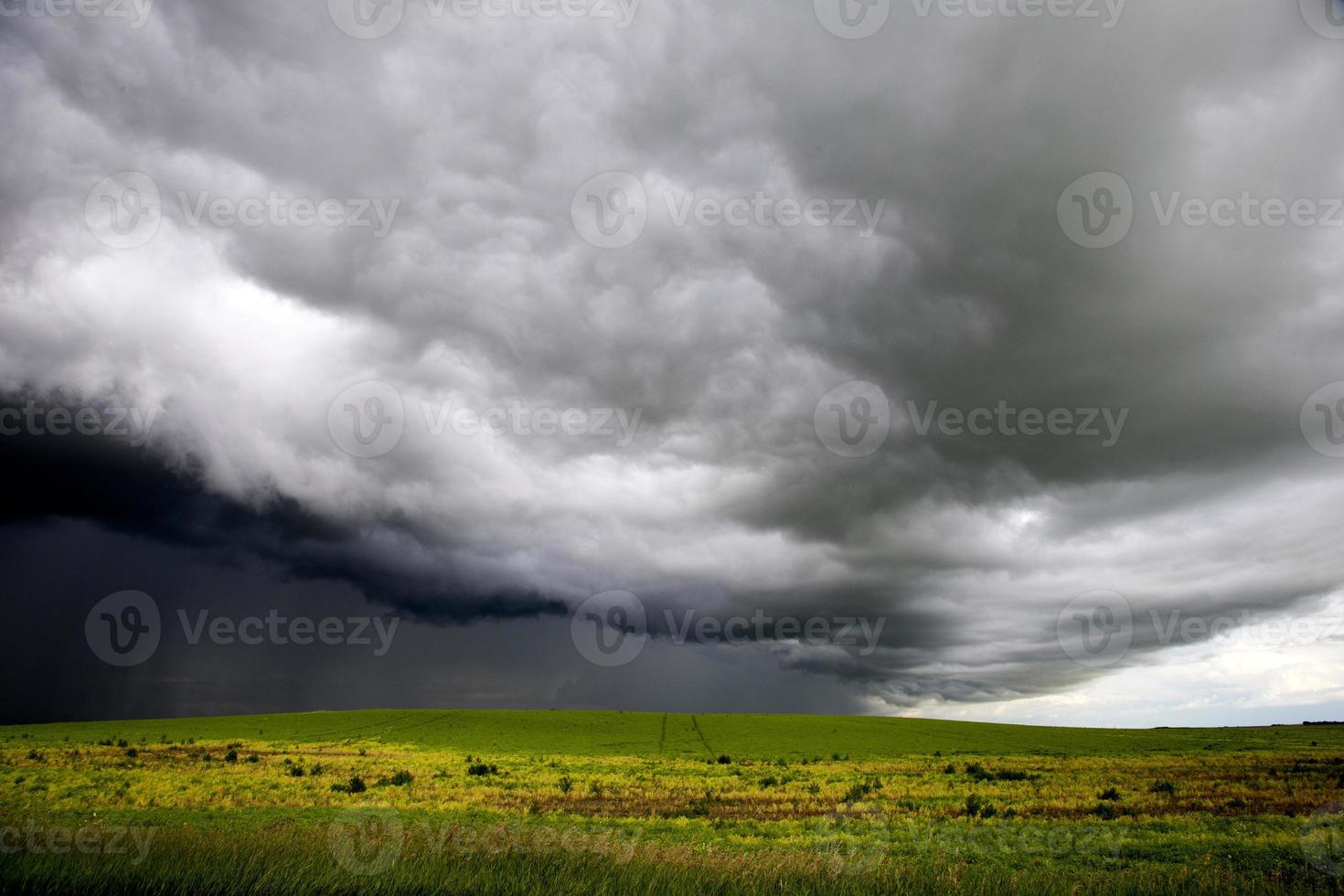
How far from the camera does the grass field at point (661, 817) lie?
28.3 ft

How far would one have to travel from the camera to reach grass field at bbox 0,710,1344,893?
863 centimetres

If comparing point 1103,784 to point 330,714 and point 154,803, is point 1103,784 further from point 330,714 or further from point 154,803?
point 330,714

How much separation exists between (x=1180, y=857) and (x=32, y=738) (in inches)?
2950

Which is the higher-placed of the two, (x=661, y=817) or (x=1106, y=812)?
(x=1106, y=812)

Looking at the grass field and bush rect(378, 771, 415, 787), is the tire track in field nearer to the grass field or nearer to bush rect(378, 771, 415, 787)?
the grass field

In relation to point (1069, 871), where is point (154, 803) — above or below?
below

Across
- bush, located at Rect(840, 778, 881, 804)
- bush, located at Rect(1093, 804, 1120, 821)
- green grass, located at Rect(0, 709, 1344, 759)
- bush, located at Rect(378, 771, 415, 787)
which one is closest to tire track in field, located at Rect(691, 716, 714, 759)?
green grass, located at Rect(0, 709, 1344, 759)

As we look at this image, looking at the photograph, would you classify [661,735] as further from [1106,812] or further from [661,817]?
[1106,812]

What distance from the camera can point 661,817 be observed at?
2417 cm

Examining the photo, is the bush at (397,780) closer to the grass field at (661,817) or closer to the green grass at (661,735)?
the grass field at (661,817)

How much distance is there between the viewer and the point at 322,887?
26.1 ft

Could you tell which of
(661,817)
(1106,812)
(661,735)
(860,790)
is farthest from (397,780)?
(661,735)

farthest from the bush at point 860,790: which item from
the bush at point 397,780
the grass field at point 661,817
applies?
the bush at point 397,780

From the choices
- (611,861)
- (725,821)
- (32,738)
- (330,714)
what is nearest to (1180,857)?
(725,821)
